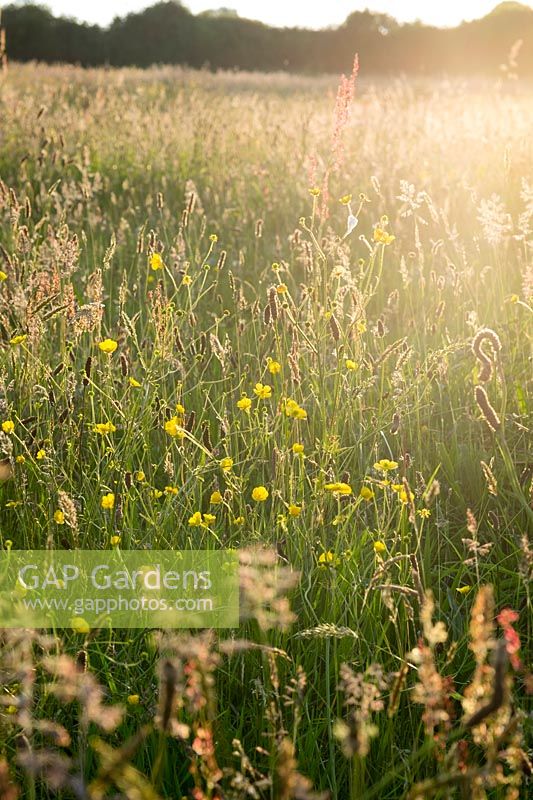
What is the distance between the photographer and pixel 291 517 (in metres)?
1.88

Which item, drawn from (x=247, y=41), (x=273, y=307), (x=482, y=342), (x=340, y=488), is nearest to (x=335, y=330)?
(x=273, y=307)

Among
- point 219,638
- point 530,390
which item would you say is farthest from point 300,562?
point 530,390

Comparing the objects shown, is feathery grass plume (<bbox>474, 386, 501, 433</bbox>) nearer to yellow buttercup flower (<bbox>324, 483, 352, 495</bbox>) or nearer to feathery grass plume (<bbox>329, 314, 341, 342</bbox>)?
yellow buttercup flower (<bbox>324, 483, 352, 495</bbox>)

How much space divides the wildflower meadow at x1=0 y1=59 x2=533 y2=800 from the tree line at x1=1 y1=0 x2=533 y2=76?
31743 mm

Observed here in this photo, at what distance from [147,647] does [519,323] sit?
5.85 ft

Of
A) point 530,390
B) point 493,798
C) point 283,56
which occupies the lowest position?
point 493,798

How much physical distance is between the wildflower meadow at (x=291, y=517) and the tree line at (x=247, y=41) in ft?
104

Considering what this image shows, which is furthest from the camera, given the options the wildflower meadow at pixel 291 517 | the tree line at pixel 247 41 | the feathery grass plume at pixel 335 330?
the tree line at pixel 247 41

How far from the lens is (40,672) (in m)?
1.63

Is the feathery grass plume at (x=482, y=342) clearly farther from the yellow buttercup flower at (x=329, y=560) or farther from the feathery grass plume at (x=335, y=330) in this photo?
the feathery grass plume at (x=335, y=330)

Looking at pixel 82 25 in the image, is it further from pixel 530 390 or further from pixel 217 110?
pixel 530 390

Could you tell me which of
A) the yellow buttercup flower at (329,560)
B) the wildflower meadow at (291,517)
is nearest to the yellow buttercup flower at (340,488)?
the wildflower meadow at (291,517)

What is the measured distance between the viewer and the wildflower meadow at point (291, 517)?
3.81ft

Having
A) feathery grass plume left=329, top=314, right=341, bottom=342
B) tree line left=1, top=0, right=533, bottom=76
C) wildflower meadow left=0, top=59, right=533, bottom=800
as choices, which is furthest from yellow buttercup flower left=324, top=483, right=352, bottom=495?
tree line left=1, top=0, right=533, bottom=76
